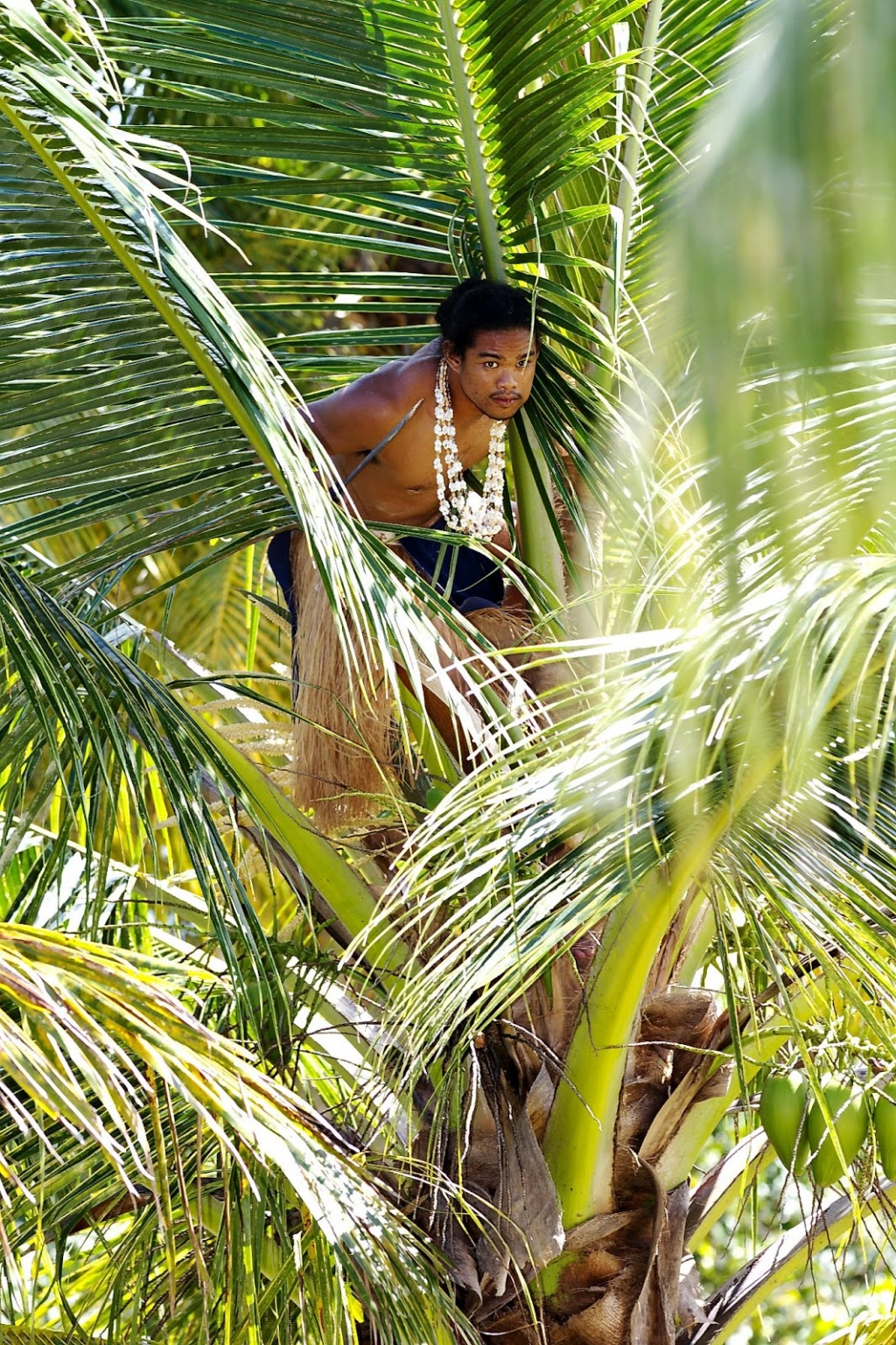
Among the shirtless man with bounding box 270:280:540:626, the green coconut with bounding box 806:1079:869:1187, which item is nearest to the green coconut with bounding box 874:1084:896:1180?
the green coconut with bounding box 806:1079:869:1187

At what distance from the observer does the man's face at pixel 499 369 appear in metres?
2.36

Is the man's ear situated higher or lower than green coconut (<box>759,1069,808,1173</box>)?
higher

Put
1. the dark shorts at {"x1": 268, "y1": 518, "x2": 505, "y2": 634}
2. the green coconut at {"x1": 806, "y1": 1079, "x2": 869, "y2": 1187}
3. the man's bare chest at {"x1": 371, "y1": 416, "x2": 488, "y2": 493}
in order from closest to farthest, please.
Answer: the green coconut at {"x1": 806, "y1": 1079, "x2": 869, "y2": 1187}, the man's bare chest at {"x1": 371, "y1": 416, "x2": 488, "y2": 493}, the dark shorts at {"x1": 268, "y1": 518, "x2": 505, "y2": 634}

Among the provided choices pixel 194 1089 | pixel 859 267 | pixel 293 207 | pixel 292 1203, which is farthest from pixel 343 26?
pixel 859 267

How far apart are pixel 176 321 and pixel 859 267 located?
1.67 meters

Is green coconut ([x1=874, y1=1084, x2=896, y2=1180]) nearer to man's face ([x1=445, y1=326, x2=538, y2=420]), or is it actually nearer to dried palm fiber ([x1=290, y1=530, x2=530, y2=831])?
dried palm fiber ([x1=290, y1=530, x2=530, y2=831])

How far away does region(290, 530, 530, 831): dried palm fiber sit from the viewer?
7.78ft

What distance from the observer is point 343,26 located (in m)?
2.24

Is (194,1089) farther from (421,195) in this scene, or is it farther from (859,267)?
(421,195)

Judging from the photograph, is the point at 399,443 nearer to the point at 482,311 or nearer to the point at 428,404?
the point at 428,404

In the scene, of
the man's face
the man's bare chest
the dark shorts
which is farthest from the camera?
the dark shorts

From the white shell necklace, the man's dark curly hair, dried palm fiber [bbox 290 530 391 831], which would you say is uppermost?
the man's dark curly hair

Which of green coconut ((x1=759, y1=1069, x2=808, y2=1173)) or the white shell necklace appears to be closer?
green coconut ((x1=759, y1=1069, x2=808, y2=1173))

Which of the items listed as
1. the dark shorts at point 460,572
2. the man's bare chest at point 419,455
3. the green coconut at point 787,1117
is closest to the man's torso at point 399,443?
the man's bare chest at point 419,455
